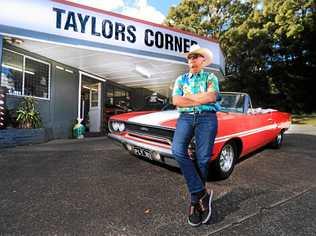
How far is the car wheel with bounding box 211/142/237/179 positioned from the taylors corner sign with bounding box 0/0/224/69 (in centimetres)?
493

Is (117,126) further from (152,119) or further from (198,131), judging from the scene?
(198,131)

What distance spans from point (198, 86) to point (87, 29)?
558 cm

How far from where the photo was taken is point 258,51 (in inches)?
915

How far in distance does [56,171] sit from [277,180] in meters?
3.38

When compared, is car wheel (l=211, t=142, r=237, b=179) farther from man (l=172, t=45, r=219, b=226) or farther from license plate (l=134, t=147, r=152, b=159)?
man (l=172, t=45, r=219, b=226)

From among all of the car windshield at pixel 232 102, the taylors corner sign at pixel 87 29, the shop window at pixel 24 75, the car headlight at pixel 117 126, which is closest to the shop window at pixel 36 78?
the shop window at pixel 24 75

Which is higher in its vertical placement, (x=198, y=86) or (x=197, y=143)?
(x=198, y=86)

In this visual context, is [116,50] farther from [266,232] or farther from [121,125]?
[266,232]

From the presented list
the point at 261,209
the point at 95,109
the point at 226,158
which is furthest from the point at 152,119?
the point at 95,109

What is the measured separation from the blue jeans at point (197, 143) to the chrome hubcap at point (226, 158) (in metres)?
1.43

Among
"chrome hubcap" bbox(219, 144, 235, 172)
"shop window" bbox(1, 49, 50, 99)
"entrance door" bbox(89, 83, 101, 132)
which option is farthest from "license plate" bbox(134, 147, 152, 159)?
"entrance door" bbox(89, 83, 101, 132)

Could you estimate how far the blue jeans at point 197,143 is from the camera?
9.50 ft

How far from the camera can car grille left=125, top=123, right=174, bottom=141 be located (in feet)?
13.4

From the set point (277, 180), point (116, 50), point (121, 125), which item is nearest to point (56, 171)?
point (121, 125)
